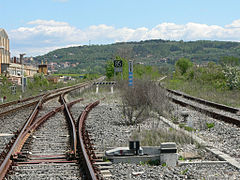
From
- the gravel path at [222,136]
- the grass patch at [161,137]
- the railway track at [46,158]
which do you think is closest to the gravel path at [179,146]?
the gravel path at [222,136]

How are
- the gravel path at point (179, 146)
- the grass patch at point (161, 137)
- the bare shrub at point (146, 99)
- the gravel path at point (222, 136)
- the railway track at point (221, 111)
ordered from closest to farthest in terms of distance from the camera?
the gravel path at point (179, 146) < the gravel path at point (222, 136) < the grass patch at point (161, 137) < the railway track at point (221, 111) < the bare shrub at point (146, 99)

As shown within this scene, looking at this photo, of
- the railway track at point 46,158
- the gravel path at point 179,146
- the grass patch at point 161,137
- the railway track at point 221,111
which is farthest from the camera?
the railway track at point 221,111

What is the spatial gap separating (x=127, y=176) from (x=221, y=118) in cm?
964

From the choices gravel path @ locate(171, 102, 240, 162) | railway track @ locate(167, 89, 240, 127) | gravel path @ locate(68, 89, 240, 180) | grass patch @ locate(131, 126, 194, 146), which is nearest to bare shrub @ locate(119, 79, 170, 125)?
gravel path @ locate(68, 89, 240, 180)

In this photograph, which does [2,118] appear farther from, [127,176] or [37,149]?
[127,176]

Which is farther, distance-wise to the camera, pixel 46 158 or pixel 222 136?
pixel 222 136

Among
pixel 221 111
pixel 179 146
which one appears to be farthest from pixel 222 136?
pixel 221 111

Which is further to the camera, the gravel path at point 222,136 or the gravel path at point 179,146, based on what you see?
the gravel path at point 222,136

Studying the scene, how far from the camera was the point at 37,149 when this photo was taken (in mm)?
9812

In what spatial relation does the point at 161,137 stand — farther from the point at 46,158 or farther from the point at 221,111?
the point at 221,111

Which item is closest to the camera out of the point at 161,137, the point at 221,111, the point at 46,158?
the point at 46,158

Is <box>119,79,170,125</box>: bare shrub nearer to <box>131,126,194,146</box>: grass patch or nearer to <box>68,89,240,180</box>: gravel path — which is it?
<box>68,89,240,180</box>: gravel path

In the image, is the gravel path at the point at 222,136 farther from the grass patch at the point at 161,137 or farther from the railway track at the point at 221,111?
the grass patch at the point at 161,137

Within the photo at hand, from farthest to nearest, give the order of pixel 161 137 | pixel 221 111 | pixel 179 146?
pixel 221 111 → pixel 161 137 → pixel 179 146
